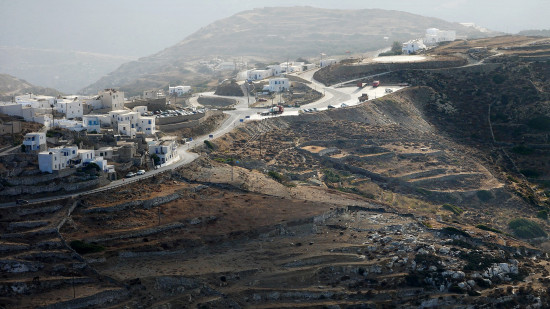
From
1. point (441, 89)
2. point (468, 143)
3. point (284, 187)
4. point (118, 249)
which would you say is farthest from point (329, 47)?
point (118, 249)

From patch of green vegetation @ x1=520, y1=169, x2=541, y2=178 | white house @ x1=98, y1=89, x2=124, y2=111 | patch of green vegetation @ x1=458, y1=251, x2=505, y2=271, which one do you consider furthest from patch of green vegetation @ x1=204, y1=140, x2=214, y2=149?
patch of green vegetation @ x1=520, y1=169, x2=541, y2=178

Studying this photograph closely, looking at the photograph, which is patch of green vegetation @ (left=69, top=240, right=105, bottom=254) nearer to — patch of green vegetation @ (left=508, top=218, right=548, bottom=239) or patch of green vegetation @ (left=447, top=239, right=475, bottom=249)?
patch of green vegetation @ (left=447, top=239, right=475, bottom=249)

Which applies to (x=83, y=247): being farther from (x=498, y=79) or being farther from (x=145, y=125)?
(x=498, y=79)

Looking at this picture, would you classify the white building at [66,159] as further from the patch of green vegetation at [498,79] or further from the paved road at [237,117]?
the patch of green vegetation at [498,79]

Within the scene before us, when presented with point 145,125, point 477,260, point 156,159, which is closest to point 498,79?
point 145,125

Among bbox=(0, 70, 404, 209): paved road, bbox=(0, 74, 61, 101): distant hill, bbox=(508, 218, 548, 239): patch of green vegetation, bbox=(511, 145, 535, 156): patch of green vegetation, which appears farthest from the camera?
bbox=(0, 74, 61, 101): distant hill

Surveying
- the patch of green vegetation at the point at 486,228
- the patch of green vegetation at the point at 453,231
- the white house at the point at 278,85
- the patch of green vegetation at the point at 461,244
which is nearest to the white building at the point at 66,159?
the patch of green vegetation at the point at 453,231
